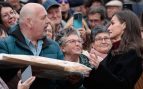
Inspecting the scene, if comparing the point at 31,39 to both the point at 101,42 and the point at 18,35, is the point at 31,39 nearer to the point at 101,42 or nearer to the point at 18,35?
the point at 18,35

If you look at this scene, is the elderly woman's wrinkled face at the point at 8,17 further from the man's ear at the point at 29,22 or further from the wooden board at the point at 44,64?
the wooden board at the point at 44,64

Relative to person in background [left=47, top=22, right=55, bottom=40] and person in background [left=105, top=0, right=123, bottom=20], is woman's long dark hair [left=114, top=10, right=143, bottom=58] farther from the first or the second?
person in background [left=105, top=0, right=123, bottom=20]

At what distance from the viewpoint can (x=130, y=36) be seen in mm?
6375

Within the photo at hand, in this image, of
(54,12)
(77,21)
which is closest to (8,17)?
(54,12)

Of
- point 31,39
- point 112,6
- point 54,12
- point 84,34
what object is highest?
point 31,39

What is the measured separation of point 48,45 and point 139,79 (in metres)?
1.10

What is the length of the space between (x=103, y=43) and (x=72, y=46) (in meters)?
0.69

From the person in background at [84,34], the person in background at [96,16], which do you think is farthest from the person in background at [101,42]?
the person in background at [96,16]

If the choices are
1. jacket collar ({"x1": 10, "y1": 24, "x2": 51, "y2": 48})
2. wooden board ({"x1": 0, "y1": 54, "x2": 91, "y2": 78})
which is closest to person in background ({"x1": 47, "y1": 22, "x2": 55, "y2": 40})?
jacket collar ({"x1": 10, "y1": 24, "x2": 51, "y2": 48})

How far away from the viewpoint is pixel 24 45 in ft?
20.2

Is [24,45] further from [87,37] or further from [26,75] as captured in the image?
[87,37]

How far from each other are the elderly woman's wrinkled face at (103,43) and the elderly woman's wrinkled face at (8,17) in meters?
1.77

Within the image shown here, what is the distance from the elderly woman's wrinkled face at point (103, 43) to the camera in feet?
24.5

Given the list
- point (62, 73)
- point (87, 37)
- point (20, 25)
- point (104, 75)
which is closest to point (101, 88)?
point (104, 75)
